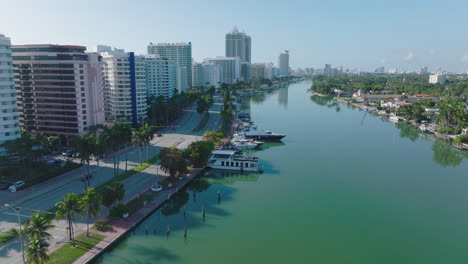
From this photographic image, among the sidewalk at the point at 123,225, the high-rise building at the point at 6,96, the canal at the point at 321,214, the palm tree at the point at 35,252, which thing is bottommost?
the canal at the point at 321,214

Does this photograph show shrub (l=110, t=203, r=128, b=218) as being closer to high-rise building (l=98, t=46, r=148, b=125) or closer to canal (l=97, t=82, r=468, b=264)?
canal (l=97, t=82, r=468, b=264)

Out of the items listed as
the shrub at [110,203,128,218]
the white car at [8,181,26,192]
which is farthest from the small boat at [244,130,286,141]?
the white car at [8,181,26,192]

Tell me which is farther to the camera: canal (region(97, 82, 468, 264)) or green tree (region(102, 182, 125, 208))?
green tree (region(102, 182, 125, 208))

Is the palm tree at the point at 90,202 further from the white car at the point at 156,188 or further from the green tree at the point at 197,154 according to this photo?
the green tree at the point at 197,154

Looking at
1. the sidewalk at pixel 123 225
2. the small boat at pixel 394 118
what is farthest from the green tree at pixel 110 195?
the small boat at pixel 394 118

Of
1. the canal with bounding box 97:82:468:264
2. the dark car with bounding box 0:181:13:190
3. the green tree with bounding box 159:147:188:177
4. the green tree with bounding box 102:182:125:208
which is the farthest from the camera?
the green tree with bounding box 159:147:188:177
